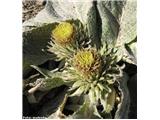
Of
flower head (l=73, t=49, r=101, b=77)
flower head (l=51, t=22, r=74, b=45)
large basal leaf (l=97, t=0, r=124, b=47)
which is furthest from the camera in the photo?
large basal leaf (l=97, t=0, r=124, b=47)

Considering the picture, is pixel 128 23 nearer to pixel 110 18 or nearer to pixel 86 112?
pixel 110 18

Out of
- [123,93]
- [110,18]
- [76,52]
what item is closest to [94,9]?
[110,18]

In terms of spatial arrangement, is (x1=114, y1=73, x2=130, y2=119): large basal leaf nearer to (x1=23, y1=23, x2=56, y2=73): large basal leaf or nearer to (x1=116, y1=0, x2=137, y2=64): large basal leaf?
(x1=116, y1=0, x2=137, y2=64): large basal leaf

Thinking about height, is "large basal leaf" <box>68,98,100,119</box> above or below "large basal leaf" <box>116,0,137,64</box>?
below

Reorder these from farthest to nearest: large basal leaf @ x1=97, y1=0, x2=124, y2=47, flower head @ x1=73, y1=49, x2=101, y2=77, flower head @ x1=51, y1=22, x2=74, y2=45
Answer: large basal leaf @ x1=97, y1=0, x2=124, y2=47
flower head @ x1=51, y1=22, x2=74, y2=45
flower head @ x1=73, y1=49, x2=101, y2=77

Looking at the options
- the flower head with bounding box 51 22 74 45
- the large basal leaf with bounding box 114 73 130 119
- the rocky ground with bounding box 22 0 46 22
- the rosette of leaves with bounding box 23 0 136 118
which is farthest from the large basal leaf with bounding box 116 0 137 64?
the rocky ground with bounding box 22 0 46 22

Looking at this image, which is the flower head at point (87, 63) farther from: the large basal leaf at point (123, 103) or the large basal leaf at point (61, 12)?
the large basal leaf at point (61, 12)

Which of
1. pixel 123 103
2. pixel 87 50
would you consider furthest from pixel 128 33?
pixel 123 103

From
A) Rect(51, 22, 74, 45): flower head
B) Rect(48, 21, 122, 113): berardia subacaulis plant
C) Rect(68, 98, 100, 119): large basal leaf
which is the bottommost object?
Rect(68, 98, 100, 119): large basal leaf
